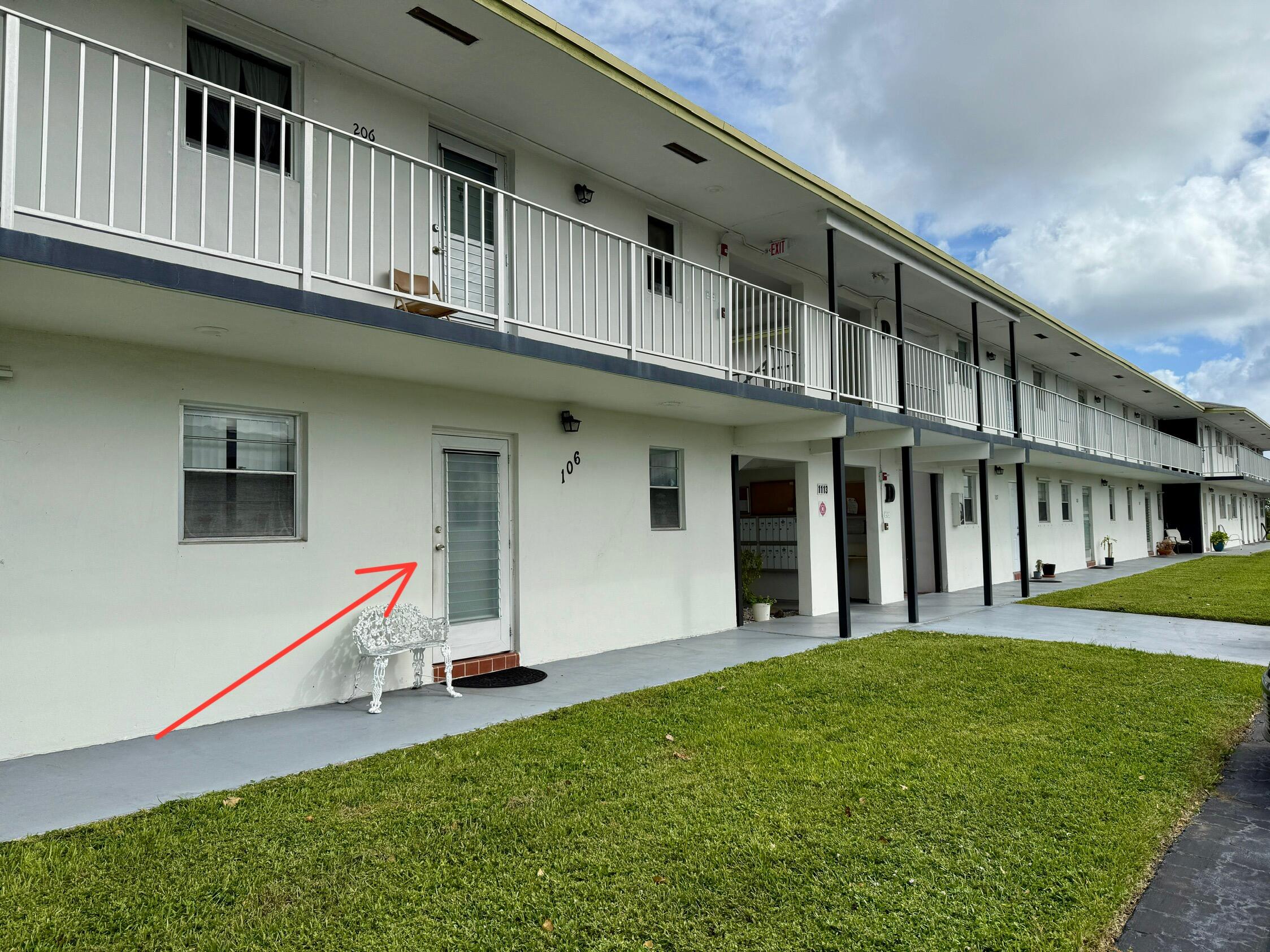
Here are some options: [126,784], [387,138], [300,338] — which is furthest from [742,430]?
[126,784]

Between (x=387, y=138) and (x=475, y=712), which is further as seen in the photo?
(x=387, y=138)

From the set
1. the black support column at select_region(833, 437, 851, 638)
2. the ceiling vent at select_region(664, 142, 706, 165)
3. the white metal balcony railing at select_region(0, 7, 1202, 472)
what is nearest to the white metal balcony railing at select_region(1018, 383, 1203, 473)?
the black support column at select_region(833, 437, 851, 638)

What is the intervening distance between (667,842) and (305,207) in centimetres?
437

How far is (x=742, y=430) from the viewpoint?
1116cm

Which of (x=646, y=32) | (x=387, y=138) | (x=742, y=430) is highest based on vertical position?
(x=646, y=32)

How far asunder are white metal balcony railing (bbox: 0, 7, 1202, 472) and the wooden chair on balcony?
0.02 metres

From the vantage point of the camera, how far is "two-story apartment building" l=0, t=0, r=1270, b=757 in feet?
16.7

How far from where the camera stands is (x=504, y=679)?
7539 millimetres

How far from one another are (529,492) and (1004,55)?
49.1 feet

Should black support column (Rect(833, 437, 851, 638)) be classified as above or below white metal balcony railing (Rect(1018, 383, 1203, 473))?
below

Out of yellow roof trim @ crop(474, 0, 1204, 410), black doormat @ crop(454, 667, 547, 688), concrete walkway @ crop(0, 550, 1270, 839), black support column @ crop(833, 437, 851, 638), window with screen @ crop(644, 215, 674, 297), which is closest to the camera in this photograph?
concrete walkway @ crop(0, 550, 1270, 839)

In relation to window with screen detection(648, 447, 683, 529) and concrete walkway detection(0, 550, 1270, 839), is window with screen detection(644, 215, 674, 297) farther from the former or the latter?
concrete walkway detection(0, 550, 1270, 839)

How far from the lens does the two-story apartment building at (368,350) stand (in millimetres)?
5082

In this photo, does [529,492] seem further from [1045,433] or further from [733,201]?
[1045,433]
